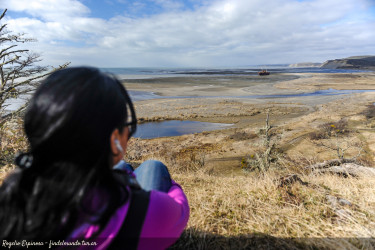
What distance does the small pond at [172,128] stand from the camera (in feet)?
63.2

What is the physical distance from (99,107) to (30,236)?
57 centimetres

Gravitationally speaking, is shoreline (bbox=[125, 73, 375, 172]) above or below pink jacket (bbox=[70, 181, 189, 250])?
below

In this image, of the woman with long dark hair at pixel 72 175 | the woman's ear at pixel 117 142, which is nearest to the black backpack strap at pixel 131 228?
the woman with long dark hair at pixel 72 175

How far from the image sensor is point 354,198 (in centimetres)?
268

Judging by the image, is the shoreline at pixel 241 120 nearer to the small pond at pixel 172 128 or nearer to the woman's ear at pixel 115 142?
the small pond at pixel 172 128

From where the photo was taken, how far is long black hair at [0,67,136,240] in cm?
78

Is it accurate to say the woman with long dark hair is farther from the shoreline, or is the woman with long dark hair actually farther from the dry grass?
the shoreline

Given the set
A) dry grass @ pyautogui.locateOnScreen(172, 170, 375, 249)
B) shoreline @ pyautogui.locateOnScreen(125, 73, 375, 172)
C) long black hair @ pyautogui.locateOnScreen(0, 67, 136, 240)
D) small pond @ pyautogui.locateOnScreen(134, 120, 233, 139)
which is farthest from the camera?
small pond @ pyautogui.locateOnScreen(134, 120, 233, 139)

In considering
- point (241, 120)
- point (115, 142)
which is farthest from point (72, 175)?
Answer: point (241, 120)

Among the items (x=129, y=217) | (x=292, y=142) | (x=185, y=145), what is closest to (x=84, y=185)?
(x=129, y=217)

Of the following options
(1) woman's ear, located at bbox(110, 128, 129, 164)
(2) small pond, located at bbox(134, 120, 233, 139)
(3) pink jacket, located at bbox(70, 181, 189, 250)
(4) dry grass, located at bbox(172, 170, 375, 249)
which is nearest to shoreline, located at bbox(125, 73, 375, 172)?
(2) small pond, located at bbox(134, 120, 233, 139)

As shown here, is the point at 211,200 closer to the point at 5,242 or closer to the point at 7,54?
the point at 5,242

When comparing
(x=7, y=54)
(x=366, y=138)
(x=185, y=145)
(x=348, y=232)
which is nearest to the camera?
(x=348, y=232)

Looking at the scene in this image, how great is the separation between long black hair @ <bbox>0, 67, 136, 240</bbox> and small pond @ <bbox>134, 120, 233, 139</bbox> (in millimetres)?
17731
